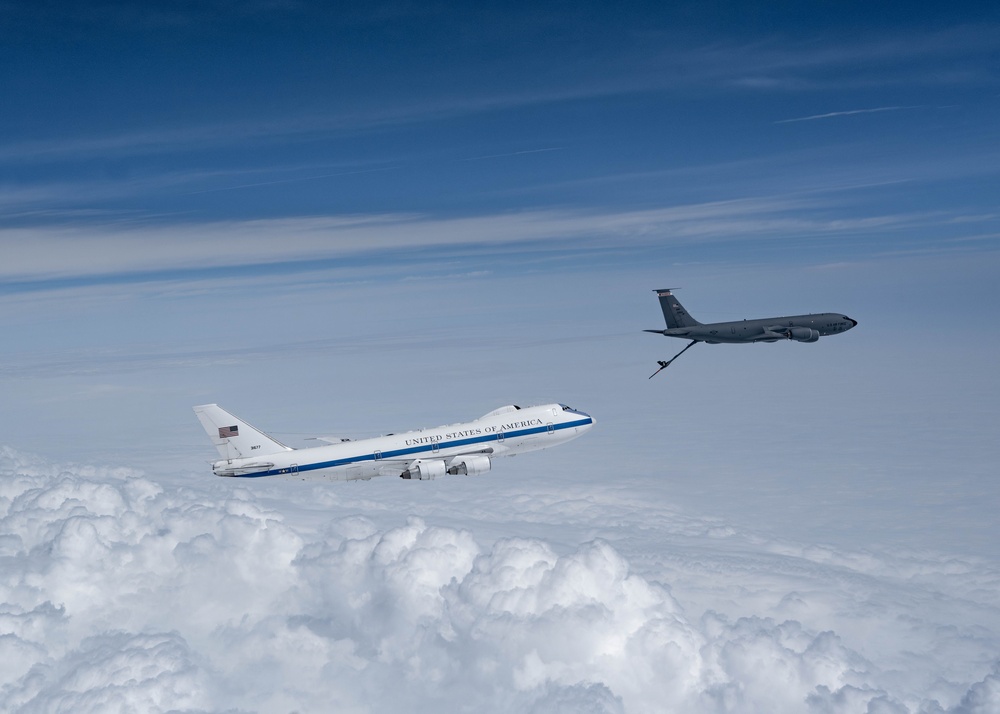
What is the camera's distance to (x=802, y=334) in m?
126

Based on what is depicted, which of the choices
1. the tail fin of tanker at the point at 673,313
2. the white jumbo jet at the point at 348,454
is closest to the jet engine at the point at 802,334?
the tail fin of tanker at the point at 673,313

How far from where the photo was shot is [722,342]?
396ft

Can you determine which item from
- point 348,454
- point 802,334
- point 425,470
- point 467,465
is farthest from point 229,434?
point 802,334

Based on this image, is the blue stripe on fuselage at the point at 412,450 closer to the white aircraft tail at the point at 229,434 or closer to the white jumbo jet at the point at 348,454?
the white jumbo jet at the point at 348,454

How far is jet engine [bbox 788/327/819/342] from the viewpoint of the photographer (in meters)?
125

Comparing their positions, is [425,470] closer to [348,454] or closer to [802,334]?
[348,454]

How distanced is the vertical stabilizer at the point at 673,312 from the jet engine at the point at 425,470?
5248 centimetres

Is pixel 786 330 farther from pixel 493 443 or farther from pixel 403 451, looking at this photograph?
pixel 403 451

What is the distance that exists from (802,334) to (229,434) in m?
98.6

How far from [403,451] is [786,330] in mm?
74731

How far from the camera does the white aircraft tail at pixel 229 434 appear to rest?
91000 mm

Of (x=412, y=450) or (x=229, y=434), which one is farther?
(x=412, y=450)

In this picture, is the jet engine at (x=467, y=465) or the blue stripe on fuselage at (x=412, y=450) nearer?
the blue stripe on fuselage at (x=412, y=450)

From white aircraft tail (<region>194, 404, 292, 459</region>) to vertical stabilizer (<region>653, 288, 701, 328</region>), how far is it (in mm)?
69234
